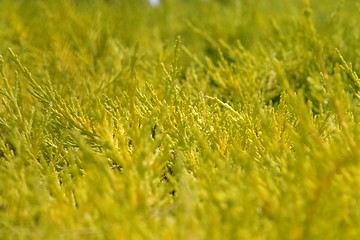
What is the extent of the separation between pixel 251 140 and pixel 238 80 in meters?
0.39

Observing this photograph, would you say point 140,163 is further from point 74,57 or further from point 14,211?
point 74,57

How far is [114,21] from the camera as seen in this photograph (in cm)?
219

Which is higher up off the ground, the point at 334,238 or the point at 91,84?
the point at 91,84

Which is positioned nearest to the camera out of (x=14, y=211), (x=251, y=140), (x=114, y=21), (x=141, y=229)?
(x=141, y=229)

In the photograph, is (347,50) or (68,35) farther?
(68,35)

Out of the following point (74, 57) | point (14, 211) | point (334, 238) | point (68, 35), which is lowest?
point (334, 238)

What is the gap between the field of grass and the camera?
0.76 meters

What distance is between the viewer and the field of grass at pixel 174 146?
0.76 metres

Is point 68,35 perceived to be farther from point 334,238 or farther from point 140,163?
point 334,238

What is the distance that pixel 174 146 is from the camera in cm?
106

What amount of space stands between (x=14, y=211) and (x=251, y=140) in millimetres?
474

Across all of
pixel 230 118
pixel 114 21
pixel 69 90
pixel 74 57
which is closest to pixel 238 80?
pixel 230 118

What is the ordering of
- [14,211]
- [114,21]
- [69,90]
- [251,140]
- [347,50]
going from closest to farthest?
[14,211]
[251,140]
[69,90]
[347,50]
[114,21]

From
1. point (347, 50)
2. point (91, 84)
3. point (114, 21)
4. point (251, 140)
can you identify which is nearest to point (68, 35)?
point (114, 21)
